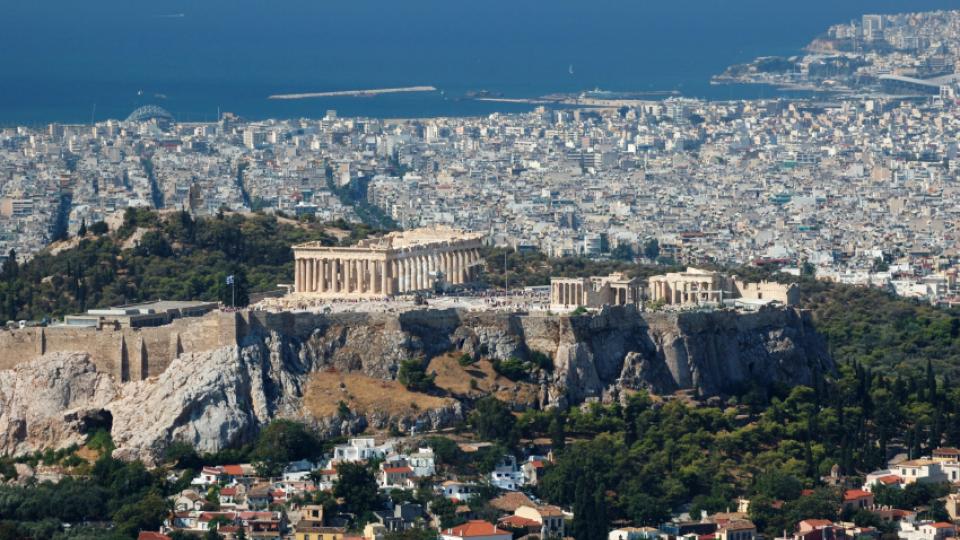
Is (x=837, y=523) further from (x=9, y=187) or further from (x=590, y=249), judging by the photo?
(x=9, y=187)

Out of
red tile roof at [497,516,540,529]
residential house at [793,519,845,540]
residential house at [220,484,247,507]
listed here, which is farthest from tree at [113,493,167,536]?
residential house at [793,519,845,540]

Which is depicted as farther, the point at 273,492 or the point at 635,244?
the point at 635,244

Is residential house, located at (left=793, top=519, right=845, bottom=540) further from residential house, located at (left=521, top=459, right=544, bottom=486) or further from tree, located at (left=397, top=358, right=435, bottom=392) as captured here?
tree, located at (left=397, top=358, right=435, bottom=392)

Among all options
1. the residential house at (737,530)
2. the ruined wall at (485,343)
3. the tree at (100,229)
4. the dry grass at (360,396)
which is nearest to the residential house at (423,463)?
the dry grass at (360,396)

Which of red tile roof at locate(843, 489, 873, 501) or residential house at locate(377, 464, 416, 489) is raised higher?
residential house at locate(377, 464, 416, 489)

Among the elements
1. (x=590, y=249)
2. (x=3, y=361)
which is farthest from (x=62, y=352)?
(x=590, y=249)

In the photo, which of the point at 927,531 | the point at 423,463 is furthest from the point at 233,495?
the point at 927,531

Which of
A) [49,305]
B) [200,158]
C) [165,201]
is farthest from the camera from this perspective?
[200,158]

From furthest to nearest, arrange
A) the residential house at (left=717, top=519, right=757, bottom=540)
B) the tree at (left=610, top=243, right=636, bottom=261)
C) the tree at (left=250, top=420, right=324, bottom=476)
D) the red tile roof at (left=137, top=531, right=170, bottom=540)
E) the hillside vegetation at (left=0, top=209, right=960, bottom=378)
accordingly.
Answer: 1. the tree at (left=610, top=243, right=636, bottom=261)
2. the hillside vegetation at (left=0, top=209, right=960, bottom=378)
3. the tree at (left=250, top=420, right=324, bottom=476)
4. the residential house at (left=717, top=519, right=757, bottom=540)
5. the red tile roof at (left=137, top=531, right=170, bottom=540)
